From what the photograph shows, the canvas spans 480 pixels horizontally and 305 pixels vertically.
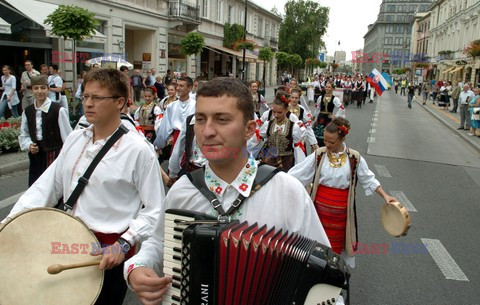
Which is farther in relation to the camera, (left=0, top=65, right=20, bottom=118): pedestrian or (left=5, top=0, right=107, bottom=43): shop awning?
(left=5, top=0, right=107, bottom=43): shop awning

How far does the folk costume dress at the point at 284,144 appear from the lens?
6.50m

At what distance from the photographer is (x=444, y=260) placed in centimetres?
541

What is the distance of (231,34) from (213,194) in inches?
1575

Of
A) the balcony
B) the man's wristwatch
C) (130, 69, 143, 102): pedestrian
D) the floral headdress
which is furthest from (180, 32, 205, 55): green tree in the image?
the man's wristwatch

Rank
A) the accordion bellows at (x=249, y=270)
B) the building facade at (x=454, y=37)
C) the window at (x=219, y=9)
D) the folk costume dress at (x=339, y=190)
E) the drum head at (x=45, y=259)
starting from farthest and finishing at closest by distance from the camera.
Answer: the building facade at (x=454, y=37), the window at (x=219, y=9), the folk costume dress at (x=339, y=190), the drum head at (x=45, y=259), the accordion bellows at (x=249, y=270)

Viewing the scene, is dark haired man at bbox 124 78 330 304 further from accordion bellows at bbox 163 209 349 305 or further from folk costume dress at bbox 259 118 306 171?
folk costume dress at bbox 259 118 306 171

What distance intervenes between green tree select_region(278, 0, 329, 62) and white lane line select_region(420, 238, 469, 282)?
59348 millimetres

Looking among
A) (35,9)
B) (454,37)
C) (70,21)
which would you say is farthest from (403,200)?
(454,37)

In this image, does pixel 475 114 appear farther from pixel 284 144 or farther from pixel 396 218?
pixel 396 218

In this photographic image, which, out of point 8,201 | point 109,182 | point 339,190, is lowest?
point 8,201

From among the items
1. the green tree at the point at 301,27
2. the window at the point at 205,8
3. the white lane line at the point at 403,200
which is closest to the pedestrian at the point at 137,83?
the white lane line at the point at 403,200

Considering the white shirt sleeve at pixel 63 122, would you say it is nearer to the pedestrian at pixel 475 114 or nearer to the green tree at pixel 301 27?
the pedestrian at pixel 475 114

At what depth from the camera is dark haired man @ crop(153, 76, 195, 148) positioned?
7004 mm

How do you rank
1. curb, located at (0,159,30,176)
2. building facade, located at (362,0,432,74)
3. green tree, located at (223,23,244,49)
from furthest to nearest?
building facade, located at (362,0,432,74)
green tree, located at (223,23,244,49)
curb, located at (0,159,30,176)
